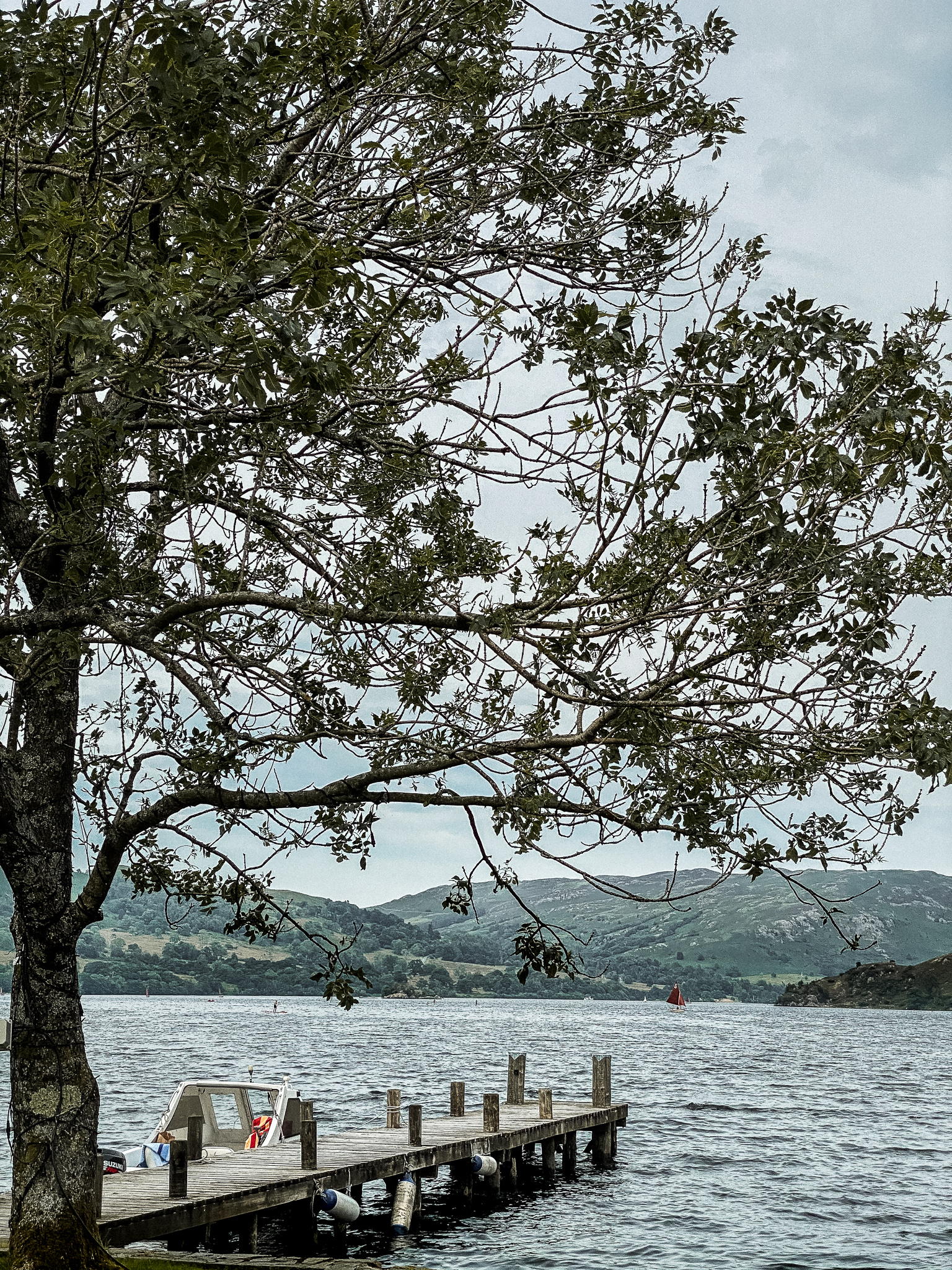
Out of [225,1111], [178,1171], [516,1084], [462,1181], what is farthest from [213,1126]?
[225,1111]

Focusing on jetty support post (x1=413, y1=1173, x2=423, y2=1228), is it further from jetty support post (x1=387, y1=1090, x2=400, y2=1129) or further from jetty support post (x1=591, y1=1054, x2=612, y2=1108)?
jetty support post (x1=591, y1=1054, x2=612, y2=1108)

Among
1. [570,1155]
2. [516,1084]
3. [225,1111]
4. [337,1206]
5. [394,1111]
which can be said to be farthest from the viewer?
[225,1111]

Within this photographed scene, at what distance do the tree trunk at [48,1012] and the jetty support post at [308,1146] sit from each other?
381 inches

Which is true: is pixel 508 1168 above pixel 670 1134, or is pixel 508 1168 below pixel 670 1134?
above

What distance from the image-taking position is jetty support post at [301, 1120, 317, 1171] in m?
19.7

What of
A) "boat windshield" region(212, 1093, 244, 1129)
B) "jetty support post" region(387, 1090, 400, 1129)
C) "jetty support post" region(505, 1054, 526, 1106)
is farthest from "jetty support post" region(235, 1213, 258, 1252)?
"boat windshield" region(212, 1093, 244, 1129)

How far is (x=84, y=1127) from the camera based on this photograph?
10.2 metres

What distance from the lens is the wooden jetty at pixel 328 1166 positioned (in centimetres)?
1631

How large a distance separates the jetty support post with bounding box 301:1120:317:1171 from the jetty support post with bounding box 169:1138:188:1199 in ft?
10.5

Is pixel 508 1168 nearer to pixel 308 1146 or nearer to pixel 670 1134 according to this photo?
Answer: pixel 308 1146

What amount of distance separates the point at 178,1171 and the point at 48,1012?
24.9 feet

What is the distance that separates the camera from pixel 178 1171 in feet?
54.4

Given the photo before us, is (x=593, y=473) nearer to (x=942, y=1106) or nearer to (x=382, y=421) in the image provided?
(x=382, y=421)

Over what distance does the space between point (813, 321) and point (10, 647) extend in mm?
7511
